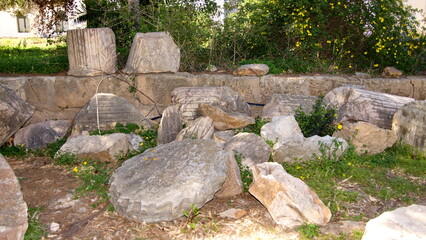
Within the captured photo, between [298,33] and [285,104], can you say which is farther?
[298,33]

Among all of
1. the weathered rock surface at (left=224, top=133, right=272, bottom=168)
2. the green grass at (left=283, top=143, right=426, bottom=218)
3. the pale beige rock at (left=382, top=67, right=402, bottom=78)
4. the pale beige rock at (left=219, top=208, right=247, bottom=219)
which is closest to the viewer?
the pale beige rock at (left=219, top=208, right=247, bottom=219)

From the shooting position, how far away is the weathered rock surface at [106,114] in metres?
5.30

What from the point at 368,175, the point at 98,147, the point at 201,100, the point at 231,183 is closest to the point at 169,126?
the point at 201,100

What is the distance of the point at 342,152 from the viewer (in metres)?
4.41

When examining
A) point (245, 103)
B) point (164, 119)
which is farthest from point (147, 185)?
point (245, 103)

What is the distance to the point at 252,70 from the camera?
6.10 meters

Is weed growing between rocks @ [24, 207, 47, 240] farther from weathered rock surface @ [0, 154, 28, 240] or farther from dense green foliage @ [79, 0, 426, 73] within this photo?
dense green foliage @ [79, 0, 426, 73]

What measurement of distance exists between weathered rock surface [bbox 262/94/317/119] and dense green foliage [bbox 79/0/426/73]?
2.96 feet

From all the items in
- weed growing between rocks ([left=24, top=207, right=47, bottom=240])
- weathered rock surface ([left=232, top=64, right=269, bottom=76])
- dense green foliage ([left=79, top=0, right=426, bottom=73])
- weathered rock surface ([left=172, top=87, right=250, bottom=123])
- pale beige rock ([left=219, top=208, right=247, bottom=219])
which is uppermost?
dense green foliage ([left=79, top=0, right=426, bottom=73])

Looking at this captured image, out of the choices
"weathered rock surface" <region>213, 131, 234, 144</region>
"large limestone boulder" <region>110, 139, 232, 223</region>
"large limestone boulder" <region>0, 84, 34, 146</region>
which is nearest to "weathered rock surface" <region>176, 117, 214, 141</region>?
"weathered rock surface" <region>213, 131, 234, 144</region>

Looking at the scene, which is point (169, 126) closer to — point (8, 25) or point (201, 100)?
point (201, 100)

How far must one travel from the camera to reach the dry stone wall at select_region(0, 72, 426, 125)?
590 centimetres

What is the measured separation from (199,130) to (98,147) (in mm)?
1165

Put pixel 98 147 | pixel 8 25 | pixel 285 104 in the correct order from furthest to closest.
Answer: pixel 8 25
pixel 285 104
pixel 98 147
